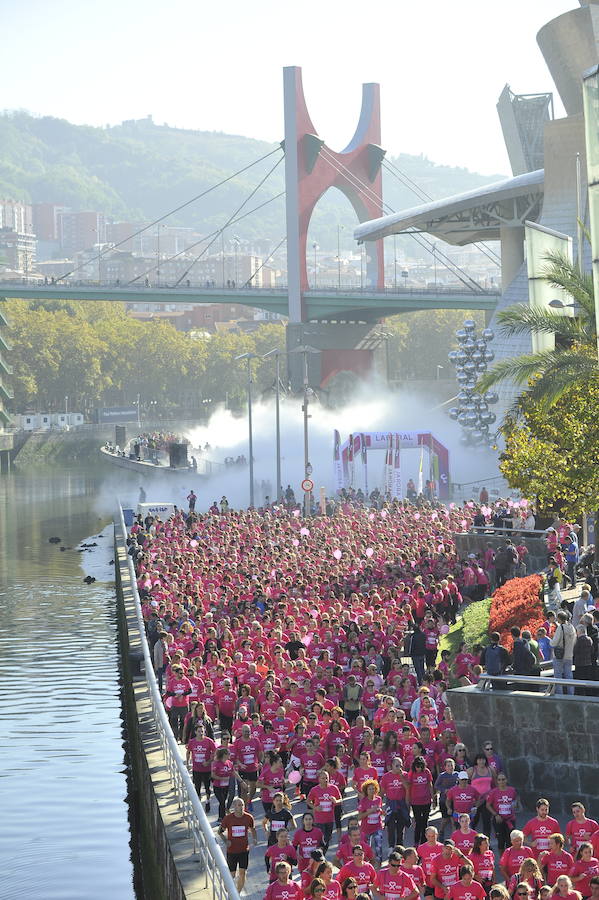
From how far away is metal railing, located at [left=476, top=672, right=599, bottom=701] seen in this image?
54.3 ft

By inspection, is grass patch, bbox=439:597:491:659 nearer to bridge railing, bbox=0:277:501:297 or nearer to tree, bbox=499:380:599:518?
tree, bbox=499:380:599:518

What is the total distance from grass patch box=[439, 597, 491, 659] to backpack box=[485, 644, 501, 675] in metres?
3.53

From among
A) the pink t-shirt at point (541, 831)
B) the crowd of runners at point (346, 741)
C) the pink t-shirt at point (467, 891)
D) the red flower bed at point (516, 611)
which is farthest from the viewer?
the red flower bed at point (516, 611)

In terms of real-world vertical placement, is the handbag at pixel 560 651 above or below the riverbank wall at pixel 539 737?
above

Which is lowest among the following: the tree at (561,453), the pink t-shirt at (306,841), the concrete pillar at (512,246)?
the pink t-shirt at (306,841)

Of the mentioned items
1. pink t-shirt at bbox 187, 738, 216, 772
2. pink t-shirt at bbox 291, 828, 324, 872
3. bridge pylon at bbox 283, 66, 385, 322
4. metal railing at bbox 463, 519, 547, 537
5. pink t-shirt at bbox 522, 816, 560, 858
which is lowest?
pink t-shirt at bbox 291, 828, 324, 872

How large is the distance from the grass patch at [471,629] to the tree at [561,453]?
89.6 inches


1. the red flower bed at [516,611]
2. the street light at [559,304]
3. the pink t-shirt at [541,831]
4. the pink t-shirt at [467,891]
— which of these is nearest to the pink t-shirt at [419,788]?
the pink t-shirt at [541,831]

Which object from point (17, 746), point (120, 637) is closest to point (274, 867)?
point (17, 746)

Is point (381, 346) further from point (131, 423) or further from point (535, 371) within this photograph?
point (535, 371)

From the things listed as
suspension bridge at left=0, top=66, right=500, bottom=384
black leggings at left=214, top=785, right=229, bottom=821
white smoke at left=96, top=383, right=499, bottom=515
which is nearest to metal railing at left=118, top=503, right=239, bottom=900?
black leggings at left=214, top=785, right=229, bottom=821

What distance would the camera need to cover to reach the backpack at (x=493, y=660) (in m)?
17.9

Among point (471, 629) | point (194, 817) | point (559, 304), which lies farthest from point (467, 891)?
point (559, 304)

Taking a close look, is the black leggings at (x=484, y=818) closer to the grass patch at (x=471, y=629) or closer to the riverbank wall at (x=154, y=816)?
the riverbank wall at (x=154, y=816)
